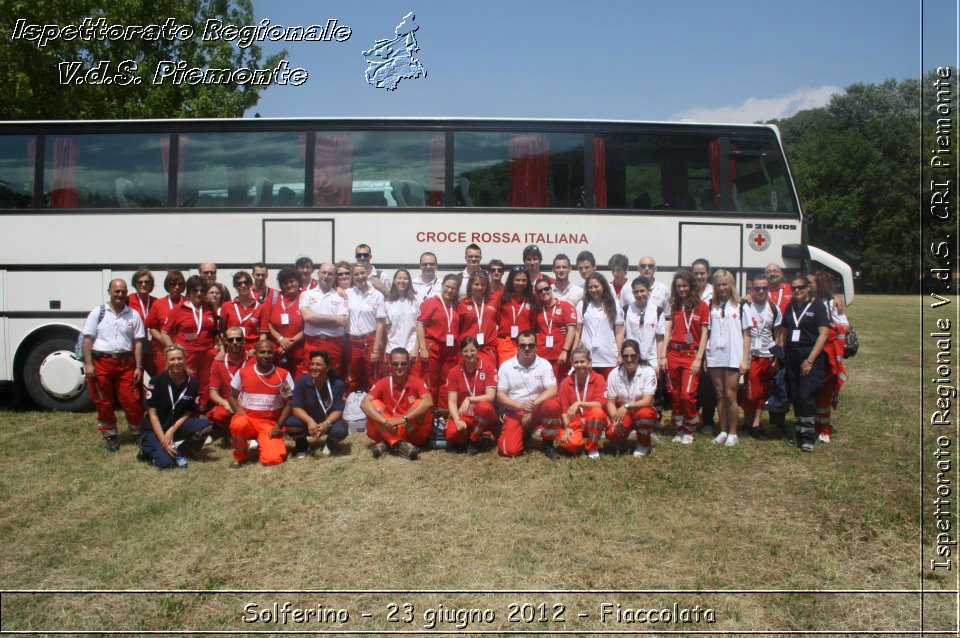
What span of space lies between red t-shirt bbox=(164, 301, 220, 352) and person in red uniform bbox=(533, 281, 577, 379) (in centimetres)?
385

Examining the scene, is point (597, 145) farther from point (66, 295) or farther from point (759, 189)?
point (66, 295)

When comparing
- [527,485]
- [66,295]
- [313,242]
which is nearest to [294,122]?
[313,242]

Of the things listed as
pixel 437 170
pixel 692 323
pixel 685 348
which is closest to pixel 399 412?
pixel 685 348

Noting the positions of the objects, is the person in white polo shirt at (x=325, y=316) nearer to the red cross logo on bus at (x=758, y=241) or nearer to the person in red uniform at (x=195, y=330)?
the person in red uniform at (x=195, y=330)

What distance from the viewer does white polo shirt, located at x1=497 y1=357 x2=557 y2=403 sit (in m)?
6.86

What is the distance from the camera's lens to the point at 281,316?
775 centimetres

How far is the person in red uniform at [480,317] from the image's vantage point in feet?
23.9

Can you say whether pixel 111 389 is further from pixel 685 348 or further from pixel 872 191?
pixel 872 191

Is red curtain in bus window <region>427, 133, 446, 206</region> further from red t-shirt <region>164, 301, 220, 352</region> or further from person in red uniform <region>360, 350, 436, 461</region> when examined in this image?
red t-shirt <region>164, 301, 220, 352</region>

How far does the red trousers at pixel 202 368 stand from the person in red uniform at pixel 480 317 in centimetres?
302

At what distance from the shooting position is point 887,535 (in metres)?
4.93

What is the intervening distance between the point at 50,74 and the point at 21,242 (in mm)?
6816

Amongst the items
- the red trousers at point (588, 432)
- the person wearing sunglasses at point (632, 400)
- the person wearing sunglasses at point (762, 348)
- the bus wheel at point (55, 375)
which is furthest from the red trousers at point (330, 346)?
the person wearing sunglasses at point (762, 348)

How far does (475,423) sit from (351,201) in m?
3.67
